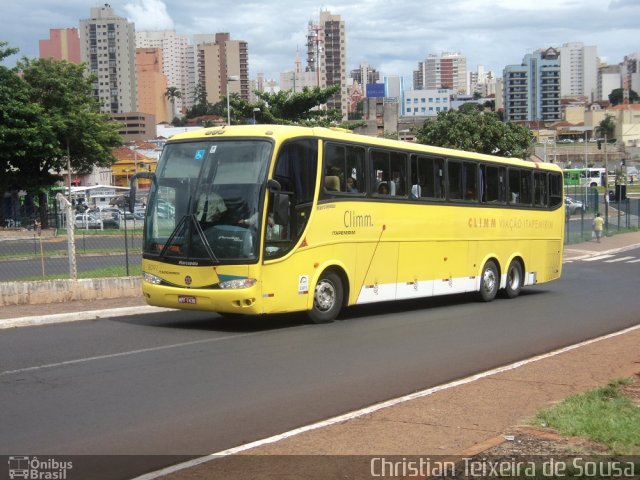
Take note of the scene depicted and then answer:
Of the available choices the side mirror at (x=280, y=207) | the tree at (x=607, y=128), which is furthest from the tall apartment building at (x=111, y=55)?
the side mirror at (x=280, y=207)

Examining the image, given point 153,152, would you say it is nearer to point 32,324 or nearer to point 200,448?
point 32,324

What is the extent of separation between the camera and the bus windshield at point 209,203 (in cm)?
1358

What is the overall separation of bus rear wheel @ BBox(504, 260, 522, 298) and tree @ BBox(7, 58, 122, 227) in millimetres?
29895

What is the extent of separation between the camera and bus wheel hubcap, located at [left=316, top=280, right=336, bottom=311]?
591 inches

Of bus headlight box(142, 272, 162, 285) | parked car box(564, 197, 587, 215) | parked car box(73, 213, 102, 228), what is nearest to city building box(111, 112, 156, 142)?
parked car box(564, 197, 587, 215)

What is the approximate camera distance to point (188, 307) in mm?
13867

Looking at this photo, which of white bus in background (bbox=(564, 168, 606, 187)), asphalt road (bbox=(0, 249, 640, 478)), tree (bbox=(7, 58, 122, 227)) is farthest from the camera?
white bus in background (bbox=(564, 168, 606, 187))

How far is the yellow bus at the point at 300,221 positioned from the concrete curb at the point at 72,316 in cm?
188

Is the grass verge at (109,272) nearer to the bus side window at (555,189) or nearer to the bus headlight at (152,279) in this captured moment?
the bus headlight at (152,279)

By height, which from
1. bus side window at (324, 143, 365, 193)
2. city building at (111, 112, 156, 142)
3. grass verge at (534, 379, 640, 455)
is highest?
city building at (111, 112, 156, 142)

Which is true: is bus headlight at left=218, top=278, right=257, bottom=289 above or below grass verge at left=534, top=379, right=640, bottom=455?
above

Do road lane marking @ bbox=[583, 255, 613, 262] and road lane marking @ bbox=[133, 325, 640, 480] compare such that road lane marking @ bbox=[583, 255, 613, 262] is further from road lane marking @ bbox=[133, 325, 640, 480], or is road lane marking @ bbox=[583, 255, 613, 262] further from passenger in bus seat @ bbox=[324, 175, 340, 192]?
road lane marking @ bbox=[133, 325, 640, 480]

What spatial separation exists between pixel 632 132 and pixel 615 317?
150 meters

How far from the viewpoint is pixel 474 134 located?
63844 millimetres
